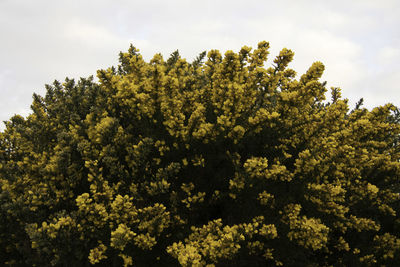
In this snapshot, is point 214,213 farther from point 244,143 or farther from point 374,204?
point 374,204

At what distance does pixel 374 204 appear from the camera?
6223 millimetres

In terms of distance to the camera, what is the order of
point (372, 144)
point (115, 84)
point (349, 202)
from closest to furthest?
point (115, 84) < point (349, 202) < point (372, 144)

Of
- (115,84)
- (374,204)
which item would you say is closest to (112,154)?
(115,84)

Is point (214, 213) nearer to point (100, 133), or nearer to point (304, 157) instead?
point (304, 157)

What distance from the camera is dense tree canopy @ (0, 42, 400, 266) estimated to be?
4.52m

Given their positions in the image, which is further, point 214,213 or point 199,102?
point 199,102

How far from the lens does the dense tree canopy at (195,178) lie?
4516 mm

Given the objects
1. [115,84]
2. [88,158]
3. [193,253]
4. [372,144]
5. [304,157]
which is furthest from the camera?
[372,144]

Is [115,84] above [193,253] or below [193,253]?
above

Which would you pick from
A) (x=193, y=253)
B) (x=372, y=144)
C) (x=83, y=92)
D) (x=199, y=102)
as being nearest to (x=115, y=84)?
(x=199, y=102)

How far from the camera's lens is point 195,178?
201 inches

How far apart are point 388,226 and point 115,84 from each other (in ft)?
18.7

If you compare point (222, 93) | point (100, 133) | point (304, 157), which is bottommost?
point (304, 157)

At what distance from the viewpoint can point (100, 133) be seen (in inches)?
197
